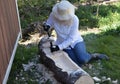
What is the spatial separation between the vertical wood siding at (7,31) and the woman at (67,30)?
656 mm

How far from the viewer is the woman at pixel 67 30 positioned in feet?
16.7

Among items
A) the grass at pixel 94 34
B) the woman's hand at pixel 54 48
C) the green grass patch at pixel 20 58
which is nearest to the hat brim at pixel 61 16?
the woman's hand at pixel 54 48

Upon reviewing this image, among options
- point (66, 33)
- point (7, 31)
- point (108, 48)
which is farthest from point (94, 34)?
point (7, 31)

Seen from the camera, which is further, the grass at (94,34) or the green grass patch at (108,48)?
the grass at (94,34)

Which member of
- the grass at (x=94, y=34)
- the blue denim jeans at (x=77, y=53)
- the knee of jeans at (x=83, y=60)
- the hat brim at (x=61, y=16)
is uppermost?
the hat brim at (x=61, y=16)

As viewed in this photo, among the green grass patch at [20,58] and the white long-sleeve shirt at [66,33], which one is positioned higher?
the white long-sleeve shirt at [66,33]

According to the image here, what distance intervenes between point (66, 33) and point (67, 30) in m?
0.06

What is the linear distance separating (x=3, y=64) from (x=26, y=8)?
405cm

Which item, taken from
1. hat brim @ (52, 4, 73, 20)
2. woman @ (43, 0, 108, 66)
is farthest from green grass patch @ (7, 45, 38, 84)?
hat brim @ (52, 4, 73, 20)

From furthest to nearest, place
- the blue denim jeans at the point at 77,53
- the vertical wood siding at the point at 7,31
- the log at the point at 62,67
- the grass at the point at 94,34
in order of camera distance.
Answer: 1. the grass at the point at 94,34
2. the blue denim jeans at the point at 77,53
3. the vertical wood siding at the point at 7,31
4. the log at the point at 62,67

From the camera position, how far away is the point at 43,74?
5262mm

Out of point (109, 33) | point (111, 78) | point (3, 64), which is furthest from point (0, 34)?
point (109, 33)

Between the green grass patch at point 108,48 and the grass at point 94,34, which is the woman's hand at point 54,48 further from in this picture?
the green grass patch at point 108,48

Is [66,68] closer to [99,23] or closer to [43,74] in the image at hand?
[43,74]
